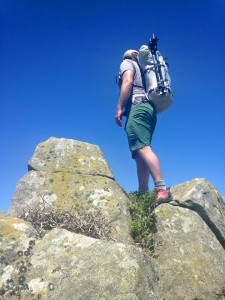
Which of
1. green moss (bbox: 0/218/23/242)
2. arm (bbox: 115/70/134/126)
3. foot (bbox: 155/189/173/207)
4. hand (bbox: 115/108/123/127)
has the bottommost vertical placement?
green moss (bbox: 0/218/23/242)

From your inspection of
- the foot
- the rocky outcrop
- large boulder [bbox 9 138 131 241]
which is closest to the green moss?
the rocky outcrop

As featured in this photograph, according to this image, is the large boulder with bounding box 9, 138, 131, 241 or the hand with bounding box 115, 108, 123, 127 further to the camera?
the hand with bounding box 115, 108, 123, 127

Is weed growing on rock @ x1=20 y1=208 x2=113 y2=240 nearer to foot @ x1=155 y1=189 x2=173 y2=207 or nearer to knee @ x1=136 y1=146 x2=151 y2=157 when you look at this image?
foot @ x1=155 y1=189 x2=173 y2=207

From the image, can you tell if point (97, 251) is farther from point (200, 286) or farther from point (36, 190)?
point (36, 190)

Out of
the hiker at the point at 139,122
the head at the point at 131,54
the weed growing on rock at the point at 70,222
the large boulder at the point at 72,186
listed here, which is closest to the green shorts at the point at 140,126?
the hiker at the point at 139,122

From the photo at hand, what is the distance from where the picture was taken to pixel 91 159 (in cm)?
819

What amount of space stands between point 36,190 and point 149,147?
2692mm

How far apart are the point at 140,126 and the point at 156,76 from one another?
1.33 meters

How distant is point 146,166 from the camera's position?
24.1 feet

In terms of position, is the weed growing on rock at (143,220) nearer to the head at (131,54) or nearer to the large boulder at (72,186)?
the large boulder at (72,186)

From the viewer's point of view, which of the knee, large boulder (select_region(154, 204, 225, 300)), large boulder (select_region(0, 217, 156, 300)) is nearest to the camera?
large boulder (select_region(0, 217, 156, 300))

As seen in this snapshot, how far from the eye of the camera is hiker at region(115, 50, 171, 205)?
23.0ft

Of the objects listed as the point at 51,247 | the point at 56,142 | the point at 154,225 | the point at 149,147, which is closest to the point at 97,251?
the point at 51,247

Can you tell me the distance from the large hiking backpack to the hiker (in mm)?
191
